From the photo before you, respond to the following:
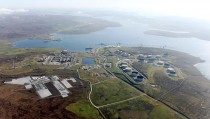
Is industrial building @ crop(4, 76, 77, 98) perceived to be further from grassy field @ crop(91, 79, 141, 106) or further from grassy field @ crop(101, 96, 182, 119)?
grassy field @ crop(101, 96, 182, 119)

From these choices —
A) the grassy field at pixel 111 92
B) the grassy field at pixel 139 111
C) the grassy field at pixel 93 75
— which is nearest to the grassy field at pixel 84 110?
the grassy field at pixel 139 111

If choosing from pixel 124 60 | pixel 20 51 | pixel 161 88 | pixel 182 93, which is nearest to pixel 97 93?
pixel 161 88

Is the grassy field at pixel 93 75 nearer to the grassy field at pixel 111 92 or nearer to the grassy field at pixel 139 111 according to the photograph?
the grassy field at pixel 111 92

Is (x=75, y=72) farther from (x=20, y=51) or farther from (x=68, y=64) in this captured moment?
(x=20, y=51)

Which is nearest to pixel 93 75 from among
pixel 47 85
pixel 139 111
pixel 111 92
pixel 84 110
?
pixel 111 92

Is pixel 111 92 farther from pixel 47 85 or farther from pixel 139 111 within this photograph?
pixel 47 85
